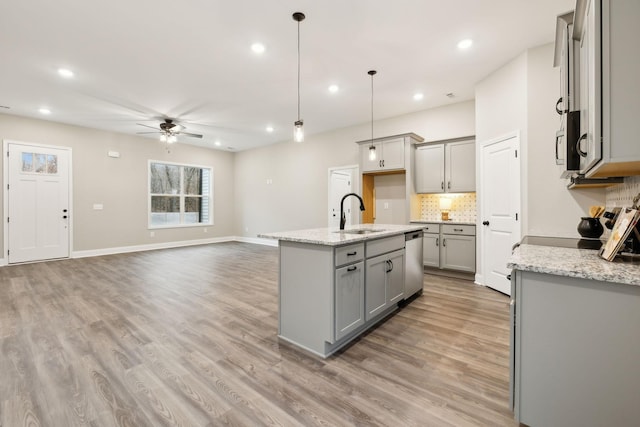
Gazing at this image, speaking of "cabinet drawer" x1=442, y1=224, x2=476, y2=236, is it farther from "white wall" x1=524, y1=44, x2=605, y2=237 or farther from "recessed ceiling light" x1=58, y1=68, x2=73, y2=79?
"recessed ceiling light" x1=58, y1=68, x2=73, y2=79

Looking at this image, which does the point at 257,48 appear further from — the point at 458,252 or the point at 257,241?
the point at 257,241

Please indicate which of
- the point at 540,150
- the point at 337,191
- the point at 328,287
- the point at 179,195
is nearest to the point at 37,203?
the point at 179,195

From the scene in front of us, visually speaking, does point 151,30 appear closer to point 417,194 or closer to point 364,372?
point 364,372

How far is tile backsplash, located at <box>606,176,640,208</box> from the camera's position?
6.40 feet

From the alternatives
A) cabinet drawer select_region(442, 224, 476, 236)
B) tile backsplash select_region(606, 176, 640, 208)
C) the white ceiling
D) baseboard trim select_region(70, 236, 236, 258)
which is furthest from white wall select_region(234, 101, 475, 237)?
tile backsplash select_region(606, 176, 640, 208)

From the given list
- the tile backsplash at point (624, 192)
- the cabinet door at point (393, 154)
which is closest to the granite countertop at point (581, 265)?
the tile backsplash at point (624, 192)

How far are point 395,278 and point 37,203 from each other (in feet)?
24.0

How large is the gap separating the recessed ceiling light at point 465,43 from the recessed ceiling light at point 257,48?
7.49 feet

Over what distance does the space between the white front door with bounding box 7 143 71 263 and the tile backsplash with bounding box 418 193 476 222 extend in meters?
7.61

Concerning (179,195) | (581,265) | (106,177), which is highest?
(106,177)

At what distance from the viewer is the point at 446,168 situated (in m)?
4.91

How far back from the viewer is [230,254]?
22.6 feet

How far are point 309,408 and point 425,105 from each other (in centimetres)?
516

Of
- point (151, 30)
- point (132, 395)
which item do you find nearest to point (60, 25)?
point (151, 30)
